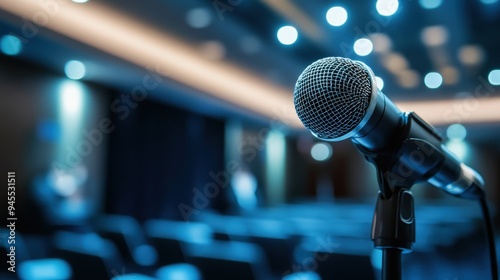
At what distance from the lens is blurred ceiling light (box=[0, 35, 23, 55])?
379cm

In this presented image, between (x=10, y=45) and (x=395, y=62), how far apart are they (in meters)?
5.41

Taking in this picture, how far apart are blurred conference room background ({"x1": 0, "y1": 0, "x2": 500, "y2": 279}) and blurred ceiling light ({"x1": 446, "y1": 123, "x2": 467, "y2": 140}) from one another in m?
1.38

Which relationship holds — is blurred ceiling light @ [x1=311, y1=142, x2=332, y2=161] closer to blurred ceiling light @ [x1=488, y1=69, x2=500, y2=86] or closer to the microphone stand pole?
blurred ceiling light @ [x1=488, y1=69, x2=500, y2=86]

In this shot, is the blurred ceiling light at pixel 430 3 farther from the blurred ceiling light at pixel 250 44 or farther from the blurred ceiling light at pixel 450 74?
the blurred ceiling light at pixel 450 74

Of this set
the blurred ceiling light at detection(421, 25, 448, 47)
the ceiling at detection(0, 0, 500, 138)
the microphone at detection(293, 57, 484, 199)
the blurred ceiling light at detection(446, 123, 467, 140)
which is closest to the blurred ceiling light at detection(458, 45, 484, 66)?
the ceiling at detection(0, 0, 500, 138)

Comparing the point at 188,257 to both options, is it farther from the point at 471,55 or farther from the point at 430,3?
the point at 471,55

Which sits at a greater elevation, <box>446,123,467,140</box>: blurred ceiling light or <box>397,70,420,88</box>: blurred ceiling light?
<box>446,123,467,140</box>: blurred ceiling light

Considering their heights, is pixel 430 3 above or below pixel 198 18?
above

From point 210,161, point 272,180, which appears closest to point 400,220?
point 210,161

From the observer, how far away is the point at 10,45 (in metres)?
3.93

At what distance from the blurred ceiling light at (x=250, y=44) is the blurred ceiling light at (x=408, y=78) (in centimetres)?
→ 295

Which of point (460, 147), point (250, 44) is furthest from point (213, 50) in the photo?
point (460, 147)

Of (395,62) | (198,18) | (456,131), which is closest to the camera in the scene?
(198,18)

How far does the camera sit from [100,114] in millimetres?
6125
